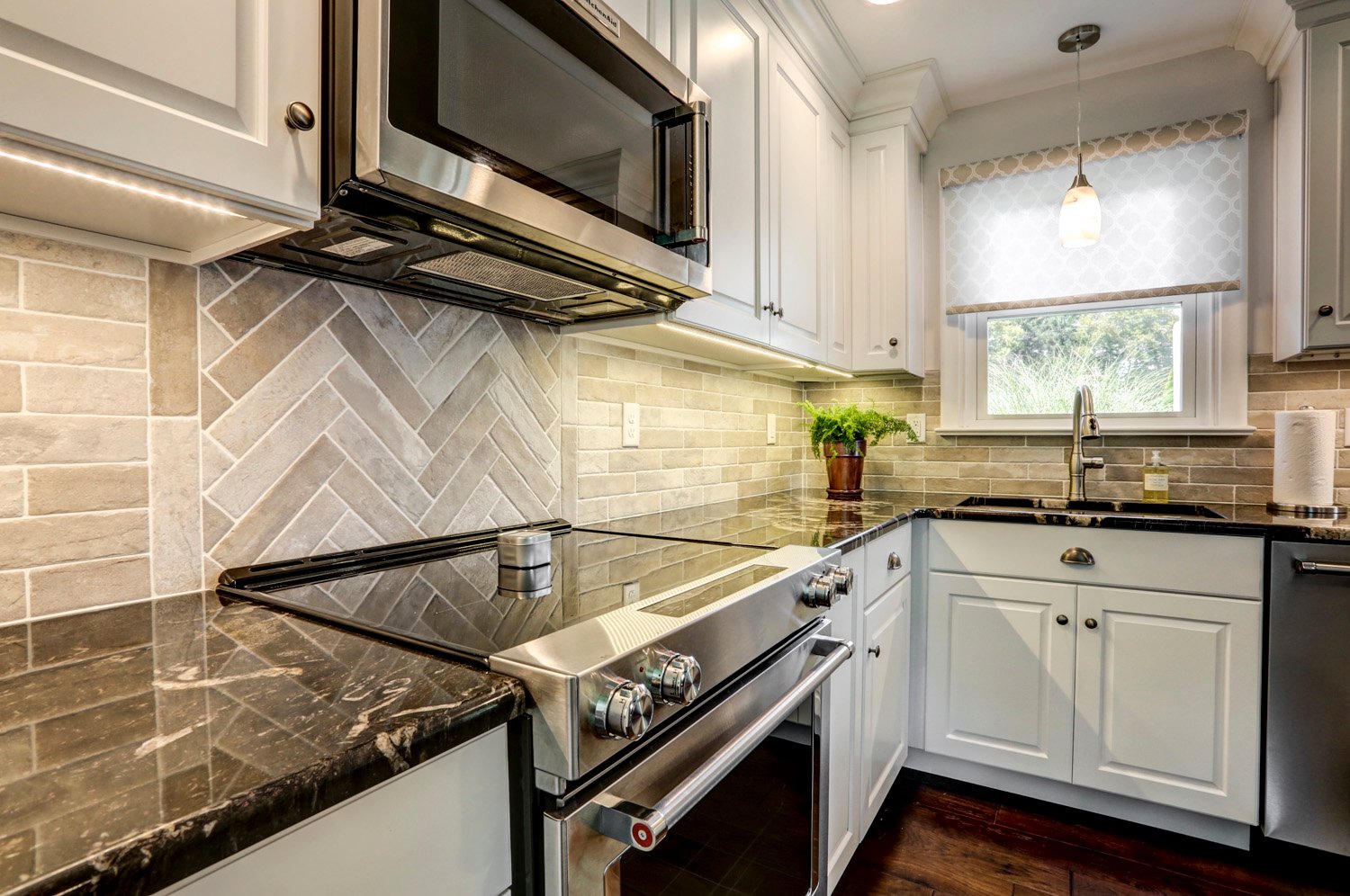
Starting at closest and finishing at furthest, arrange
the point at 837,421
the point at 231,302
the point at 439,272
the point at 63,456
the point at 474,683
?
the point at 474,683
the point at 63,456
the point at 231,302
the point at 439,272
the point at 837,421

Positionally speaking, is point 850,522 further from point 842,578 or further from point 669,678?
point 669,678

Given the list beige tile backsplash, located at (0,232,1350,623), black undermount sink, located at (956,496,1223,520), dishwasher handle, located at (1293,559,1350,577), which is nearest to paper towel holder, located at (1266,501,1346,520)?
black undermount sink, located at (956,496,1223,520)

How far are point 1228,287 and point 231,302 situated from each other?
2872mm

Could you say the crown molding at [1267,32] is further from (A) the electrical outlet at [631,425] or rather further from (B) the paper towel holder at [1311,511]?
(A) the electrical outlet at [631,425]

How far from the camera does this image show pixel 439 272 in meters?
1.12

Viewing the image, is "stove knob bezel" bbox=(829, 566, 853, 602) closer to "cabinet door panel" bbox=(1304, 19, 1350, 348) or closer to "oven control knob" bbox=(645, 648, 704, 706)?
"oven control knob" bbox=(645, 648, 704, 706)

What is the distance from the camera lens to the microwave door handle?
4.01 feet

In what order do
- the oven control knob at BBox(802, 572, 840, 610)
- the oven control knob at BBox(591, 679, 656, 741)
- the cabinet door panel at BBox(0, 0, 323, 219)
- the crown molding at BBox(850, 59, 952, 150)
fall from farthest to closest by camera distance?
the crown molding at BBox(850, 59, 952, 150), the oven control knob at BBox(802, 572, 840, 610), the oven control knob at BBox(591, 679, 656, 741), the cabinet door panel at BBox(0, 0, 323, 219)

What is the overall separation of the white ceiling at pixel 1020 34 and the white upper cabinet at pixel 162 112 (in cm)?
187

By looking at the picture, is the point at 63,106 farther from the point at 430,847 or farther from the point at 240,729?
the point at 430,847

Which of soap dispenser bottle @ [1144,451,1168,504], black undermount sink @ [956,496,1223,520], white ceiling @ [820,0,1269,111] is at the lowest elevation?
black undermount sink @ [956,496,1223,520]

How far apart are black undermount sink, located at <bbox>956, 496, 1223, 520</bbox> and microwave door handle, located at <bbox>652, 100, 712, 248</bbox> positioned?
63.8 inches

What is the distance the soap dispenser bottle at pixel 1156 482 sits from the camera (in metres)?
2.32

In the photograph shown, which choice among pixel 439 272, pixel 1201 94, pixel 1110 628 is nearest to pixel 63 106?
pixel 439 272
